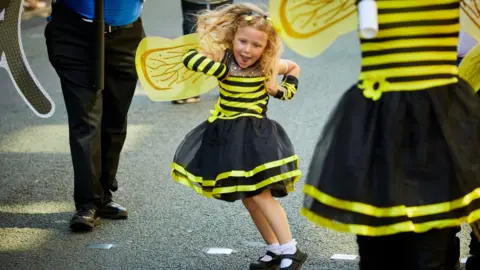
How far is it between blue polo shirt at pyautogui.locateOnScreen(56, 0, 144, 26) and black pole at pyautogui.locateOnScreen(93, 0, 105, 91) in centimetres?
15

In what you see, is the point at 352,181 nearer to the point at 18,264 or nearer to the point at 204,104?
the point at 18,264

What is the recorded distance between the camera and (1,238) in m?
5.42

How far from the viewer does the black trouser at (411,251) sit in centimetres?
329

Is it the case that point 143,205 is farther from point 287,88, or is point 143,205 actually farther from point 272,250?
point 287,88

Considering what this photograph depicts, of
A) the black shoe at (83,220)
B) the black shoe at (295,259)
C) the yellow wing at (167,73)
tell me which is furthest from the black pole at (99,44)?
the black shoe at (295,259)

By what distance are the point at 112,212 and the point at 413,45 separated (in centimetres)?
287

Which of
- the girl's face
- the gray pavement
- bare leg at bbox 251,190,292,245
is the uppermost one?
the girl's face

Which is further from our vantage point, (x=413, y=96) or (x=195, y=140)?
(x=195, y=140)

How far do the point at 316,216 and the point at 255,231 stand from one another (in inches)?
83.2

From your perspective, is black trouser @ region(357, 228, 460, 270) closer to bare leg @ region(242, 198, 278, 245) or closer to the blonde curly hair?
bare leg @ region(242, 198, 278, 245)

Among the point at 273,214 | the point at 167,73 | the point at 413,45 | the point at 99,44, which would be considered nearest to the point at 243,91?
the point at 167,73

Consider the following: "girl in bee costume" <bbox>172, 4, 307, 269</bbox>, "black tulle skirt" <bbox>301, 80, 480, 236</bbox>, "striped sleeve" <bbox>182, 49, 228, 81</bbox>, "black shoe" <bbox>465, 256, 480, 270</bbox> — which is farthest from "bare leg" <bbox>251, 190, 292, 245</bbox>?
"black tulle skirt" <bbox>301, 80, 480, 236</bbox>

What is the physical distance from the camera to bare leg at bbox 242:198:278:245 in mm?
4653

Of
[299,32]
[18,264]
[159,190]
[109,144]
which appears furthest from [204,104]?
[299,32]
